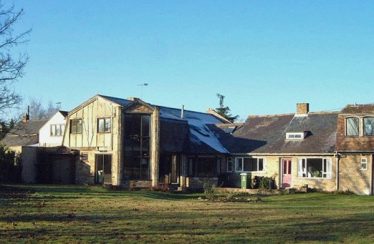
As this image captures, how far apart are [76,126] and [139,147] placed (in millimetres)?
8039

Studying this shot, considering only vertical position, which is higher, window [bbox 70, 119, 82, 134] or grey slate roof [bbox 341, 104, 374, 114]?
grey slate roof [bbox 341, 104, 374, 114]

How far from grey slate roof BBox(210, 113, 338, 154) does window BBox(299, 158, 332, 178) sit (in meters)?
0.81

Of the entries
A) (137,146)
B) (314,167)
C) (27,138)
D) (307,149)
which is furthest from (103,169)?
(27,138)

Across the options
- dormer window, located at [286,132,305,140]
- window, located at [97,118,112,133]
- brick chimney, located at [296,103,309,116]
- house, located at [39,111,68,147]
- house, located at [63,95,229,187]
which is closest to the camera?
dormer window, located at [286,132,305,140]

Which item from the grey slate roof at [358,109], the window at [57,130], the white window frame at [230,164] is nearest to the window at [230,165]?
the white window frame at [230,164]

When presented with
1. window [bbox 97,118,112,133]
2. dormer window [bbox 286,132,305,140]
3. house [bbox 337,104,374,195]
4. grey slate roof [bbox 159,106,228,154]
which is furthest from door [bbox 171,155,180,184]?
house [bbox 337,104,374,195]

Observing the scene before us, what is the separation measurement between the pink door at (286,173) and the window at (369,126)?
21.4ft

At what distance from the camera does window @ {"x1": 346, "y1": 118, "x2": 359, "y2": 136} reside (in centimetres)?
3969

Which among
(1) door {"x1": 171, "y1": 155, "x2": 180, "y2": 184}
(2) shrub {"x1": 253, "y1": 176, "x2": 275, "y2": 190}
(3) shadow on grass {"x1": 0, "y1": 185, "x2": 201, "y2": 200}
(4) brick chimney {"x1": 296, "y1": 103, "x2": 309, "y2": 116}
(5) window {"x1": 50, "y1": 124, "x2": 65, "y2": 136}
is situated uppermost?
(4) brick chimney {"x1": 296, "y1": 103, "x2": 309, "y2": 116}

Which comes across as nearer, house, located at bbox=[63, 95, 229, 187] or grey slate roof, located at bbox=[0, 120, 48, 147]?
house, located at bbox=[63, 95, 229, 187]

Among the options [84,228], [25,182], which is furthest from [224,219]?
[25,182]

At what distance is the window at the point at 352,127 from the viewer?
3969cm

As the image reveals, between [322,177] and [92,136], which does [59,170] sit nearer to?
[92,136]

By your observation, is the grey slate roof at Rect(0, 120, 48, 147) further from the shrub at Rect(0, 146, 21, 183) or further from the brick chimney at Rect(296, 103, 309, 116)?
the brick chimney at Rect(296, 103, 309, 116)
